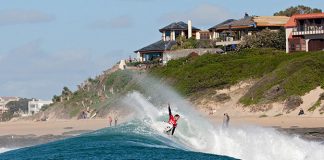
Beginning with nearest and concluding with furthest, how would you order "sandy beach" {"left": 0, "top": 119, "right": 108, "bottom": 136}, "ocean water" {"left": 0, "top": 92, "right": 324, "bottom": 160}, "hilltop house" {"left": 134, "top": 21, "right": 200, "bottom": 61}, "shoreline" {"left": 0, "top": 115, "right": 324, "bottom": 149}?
"ocean water" {"left": 0, "top": 92, "right": 324, "bottom": 160}, "shoreline" {"left": 0, "top": 115, "right": 324, "bottom": 149}, "sandy beach" {"left": 0, "top": 119, "right": 108, "bottom": 136}, "hilltop house" {"left": 134, "top": 21, "right": 200, "bottom": 61}

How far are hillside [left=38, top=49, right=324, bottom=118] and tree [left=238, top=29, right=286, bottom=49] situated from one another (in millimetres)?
4240

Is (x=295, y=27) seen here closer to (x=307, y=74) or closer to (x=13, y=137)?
(x=307, y=74)

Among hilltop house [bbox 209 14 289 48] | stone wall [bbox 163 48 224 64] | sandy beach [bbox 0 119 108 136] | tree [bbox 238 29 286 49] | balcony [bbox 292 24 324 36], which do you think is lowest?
sandy beach [bbox 0 119 108 136]

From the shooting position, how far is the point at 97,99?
74000mm

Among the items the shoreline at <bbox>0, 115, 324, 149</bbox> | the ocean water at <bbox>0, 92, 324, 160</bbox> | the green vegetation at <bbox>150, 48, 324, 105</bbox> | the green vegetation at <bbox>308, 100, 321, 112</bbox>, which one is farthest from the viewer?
the green vegetation at <bbox>150, 48, 324, 105</bbox>

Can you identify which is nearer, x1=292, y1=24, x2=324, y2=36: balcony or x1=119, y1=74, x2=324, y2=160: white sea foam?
x1=119, y1=74, x2=324, y2=160: white sea foam

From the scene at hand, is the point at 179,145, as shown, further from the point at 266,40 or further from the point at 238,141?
the point at 266,40

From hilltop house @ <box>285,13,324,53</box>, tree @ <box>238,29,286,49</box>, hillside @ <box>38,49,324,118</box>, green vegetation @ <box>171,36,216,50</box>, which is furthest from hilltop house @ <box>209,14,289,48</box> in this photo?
hillside @ <box>38,49,324,118</box>

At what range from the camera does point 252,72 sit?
61.2 m

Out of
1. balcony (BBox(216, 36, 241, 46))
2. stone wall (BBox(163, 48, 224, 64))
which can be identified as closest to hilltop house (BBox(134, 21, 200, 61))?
stone wall (BBox(163, 48, 224, 64))

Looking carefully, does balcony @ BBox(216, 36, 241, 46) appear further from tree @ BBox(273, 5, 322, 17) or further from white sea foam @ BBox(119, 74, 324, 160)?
white sea foam @ BBox(119, 74, 324, 160)

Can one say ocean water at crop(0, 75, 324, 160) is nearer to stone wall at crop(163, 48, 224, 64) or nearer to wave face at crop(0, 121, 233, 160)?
wave face at crop(0, 121, 233, 160)

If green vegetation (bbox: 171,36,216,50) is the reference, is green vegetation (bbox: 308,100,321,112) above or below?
below

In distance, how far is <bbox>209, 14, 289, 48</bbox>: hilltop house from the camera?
80.2 m
